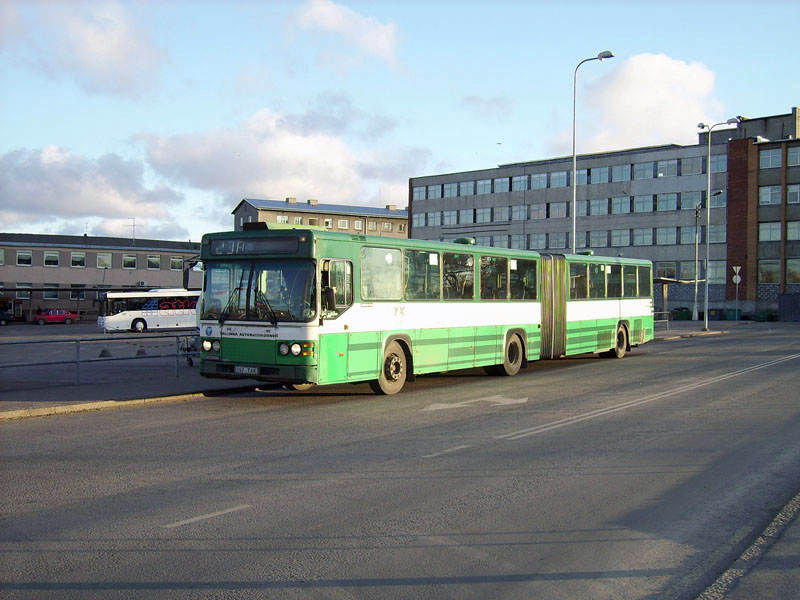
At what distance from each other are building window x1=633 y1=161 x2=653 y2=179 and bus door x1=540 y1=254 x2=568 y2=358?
61.7 metres

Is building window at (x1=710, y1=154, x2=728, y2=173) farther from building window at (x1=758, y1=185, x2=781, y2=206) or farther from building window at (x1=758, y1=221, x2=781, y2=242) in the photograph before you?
building window at (x1=758, y1=221, x2=781, y2=242)

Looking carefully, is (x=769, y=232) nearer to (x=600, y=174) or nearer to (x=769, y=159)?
(x=769, y=159)

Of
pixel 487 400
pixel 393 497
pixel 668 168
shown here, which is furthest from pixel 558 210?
pixel 393 497

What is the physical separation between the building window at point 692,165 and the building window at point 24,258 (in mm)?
66433

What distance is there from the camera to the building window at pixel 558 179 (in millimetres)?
85812

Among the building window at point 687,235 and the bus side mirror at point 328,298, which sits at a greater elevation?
the building window at point 687,235

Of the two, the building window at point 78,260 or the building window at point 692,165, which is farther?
the building window at point 78,260

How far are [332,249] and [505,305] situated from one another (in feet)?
21.6

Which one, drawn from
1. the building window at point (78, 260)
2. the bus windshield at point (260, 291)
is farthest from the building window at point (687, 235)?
the bus windshield at point (260, 291)

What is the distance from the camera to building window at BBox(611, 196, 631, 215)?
8106cm

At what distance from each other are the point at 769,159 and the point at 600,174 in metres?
17.1

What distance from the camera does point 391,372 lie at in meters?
15.9

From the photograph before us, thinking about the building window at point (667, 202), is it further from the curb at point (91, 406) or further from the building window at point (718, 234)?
the curb at point (91, 406)

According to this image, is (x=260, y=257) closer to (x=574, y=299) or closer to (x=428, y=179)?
(x=574, y=299)
